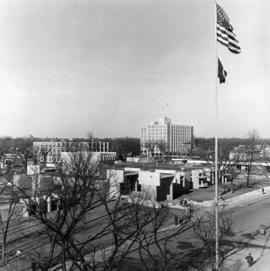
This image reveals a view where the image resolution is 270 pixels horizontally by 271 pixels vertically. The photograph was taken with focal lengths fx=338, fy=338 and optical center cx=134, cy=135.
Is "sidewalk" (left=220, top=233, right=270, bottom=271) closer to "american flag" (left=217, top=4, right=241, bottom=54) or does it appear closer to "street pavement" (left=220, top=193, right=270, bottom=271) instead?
"street pavement" (left=220, top=193, right=270, bottom=271)

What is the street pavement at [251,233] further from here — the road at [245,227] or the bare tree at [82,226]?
the bare tree at [82,226]

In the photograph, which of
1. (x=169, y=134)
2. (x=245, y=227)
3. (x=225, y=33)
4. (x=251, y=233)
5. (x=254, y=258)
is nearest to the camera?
(x=225, y=33)

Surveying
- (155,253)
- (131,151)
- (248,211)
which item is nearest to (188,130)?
(131,151)

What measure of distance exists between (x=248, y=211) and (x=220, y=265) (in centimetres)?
1697

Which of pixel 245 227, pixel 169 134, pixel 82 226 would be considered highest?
pixel 169 134

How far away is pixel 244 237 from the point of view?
80.9 feet

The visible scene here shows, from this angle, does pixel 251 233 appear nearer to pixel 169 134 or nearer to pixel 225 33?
pixel 225 33

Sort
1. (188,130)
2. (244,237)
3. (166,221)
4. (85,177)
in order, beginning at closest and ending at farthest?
(244,237), (85,177), (166,221), (188,130)

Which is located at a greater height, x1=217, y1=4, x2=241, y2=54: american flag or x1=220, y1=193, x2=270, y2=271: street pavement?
x1=217, y1=4, x2=241, y2=54: american flag

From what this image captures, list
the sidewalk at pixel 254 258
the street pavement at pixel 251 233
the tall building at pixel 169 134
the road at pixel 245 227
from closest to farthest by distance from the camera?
the sidewalk at pixel 254 258
the street pavement at pixel 251 233
the road at pixel 245 227
the tall building at pixel 169 134

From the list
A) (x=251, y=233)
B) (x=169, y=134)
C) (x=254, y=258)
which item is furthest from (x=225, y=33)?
(x=169, y=134)

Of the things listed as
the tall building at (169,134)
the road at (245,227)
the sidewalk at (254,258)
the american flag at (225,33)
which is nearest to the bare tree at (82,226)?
the road at (245,227)

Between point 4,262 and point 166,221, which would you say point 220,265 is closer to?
point 166,221

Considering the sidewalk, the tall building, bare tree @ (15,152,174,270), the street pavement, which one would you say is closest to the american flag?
bare tree @ (15,152,174,270)
